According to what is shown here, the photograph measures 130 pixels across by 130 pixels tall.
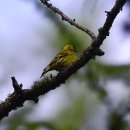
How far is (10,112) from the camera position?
2.53 m

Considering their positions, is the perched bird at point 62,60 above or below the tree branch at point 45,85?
above

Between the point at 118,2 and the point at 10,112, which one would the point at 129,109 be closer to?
the point at 118,2

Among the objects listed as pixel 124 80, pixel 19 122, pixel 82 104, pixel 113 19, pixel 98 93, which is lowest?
pixel 19 122

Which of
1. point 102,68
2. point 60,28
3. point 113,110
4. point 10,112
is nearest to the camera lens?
point 113,110

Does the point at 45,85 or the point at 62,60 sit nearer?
the point at 45,85

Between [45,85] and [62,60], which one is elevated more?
[62,60]

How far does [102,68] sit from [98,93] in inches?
27.6

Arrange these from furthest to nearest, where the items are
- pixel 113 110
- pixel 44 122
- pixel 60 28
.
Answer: pixel 60 28, pixel 44 122, pixel 113 110

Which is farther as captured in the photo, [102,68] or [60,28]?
[60,28]

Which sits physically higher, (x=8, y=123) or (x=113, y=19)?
(x=113, y=19)

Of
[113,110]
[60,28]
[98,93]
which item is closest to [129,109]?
[113,110]

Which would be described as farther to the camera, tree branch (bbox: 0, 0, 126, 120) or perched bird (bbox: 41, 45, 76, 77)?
perched bird (bbox: 41, 45, 76, 77)

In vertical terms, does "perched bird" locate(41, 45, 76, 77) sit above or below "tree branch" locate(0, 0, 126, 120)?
above

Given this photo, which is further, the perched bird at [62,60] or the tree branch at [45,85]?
the perched bird at [62,60]
